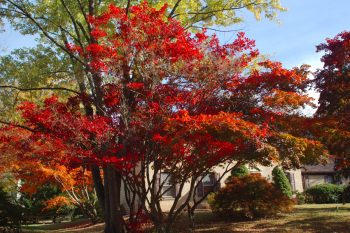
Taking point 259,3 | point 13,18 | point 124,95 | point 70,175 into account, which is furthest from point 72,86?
point 259,3

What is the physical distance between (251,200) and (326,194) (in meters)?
13.0

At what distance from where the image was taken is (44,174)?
18500 millimetres

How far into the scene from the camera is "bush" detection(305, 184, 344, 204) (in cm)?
2631

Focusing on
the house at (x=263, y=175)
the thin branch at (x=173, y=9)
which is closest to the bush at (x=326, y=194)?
the house at (x=263, y=175)

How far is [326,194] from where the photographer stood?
2633 cm

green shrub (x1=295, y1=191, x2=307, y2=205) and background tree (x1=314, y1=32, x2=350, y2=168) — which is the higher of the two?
background tree (x1=314, y1=32, x2=350, y2=168)

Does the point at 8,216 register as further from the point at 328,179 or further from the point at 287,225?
the point at 328,179

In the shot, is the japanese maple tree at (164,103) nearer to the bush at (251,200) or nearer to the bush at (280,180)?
the bush at (251,200)

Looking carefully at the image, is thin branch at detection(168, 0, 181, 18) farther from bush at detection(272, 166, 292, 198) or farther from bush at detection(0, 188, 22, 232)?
bush at detection(272, 166, 292, 198)

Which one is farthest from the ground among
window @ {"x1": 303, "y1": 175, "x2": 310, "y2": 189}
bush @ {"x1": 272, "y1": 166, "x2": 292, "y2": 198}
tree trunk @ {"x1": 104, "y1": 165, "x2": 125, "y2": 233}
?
window @ {"x1": 303, "y1": 175, "x2": 310, "y2": 189}

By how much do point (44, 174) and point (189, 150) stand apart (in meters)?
10.8

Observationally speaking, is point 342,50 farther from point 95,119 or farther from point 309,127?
point 95,119

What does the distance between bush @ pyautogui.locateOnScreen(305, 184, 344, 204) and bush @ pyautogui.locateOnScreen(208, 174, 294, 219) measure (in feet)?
38.4

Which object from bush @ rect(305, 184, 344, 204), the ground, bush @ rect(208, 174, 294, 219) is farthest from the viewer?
bush @ rect(305, 184, 344, 204)
